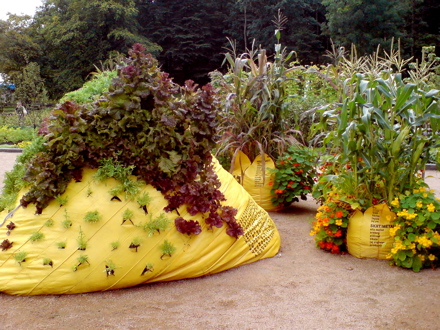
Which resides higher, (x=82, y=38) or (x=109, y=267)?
(x=82, y=38)

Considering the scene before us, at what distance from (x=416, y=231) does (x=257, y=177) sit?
2093mm

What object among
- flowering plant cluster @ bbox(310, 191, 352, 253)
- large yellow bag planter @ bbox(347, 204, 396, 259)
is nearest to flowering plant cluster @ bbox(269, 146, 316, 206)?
flowering plant cluster @ bbox(310, 191, 352, 253)

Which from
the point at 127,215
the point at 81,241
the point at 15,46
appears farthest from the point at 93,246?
the point at 15,46

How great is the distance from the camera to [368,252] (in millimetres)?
3270

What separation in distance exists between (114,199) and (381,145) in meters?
1.99

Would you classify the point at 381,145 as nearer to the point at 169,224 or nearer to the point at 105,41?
the point at 169,224

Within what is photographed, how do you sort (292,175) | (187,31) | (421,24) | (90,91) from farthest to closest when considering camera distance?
(187,31) < (421,24) < (292,175) < (90,91)

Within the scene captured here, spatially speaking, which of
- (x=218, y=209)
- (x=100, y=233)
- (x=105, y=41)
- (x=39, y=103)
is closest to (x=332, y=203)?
(x=218, y=209)

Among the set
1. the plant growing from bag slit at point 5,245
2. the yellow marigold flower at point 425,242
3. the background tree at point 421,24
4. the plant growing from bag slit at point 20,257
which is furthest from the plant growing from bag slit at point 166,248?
the background tree at point 421,24

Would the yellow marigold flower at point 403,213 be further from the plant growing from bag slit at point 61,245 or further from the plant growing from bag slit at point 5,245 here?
the plant growing from bag slit at point 5,245

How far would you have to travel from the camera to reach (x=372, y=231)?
127 inches

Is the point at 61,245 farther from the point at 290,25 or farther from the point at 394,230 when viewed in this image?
the point at 290,25

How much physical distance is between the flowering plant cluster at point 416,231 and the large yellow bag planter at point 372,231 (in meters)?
0.10

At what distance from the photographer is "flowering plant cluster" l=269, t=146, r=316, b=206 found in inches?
183
